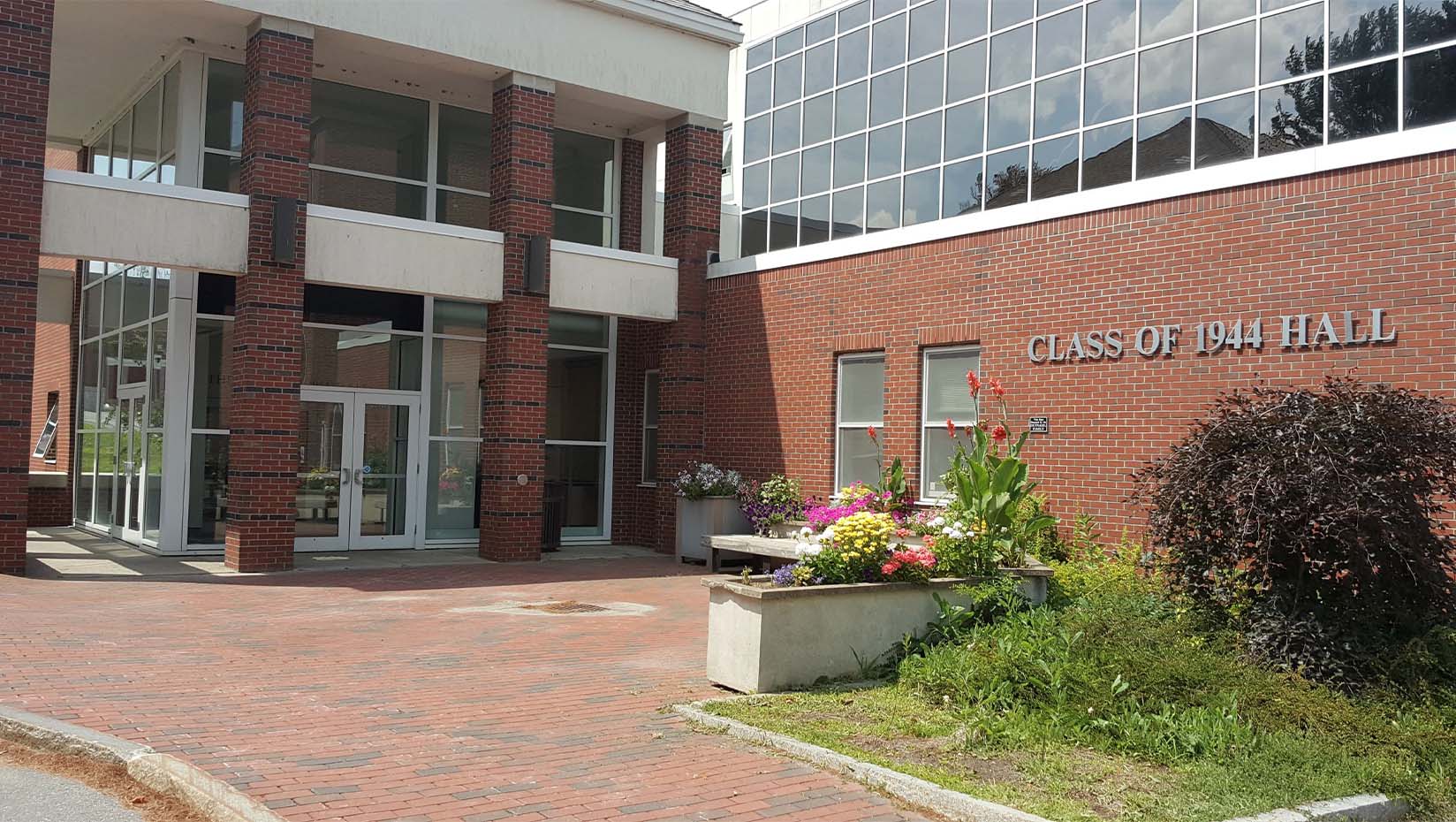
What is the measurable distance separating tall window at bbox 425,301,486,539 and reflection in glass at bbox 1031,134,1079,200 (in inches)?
367

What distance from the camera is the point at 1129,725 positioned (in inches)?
273

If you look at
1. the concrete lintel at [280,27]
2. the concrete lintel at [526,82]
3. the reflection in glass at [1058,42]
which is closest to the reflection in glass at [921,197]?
the reflection in glass at [1058,42]

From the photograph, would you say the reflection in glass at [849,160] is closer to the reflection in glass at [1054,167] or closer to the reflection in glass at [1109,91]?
the reflection in glass at [1054,167]

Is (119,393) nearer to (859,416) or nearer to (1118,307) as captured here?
(859,416)

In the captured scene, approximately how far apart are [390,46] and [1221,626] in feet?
44.4

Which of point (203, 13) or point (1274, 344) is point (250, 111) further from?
point (1274, 344)

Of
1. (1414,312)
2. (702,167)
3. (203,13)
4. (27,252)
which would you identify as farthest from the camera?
(702,167)

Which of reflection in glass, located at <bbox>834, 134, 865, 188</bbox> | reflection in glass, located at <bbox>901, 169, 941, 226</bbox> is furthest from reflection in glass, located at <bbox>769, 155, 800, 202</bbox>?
reflection in glass, located at <bbox>901, 169, 941, 226</bbox>

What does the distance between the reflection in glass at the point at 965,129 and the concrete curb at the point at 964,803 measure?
11242 millimetres

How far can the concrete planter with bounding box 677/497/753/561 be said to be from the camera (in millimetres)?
17812

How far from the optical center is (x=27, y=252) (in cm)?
1399

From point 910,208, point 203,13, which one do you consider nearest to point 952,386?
point 910,208

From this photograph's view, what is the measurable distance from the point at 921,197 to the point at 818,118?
3.07 m

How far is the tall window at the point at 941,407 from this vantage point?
15.2 meters
